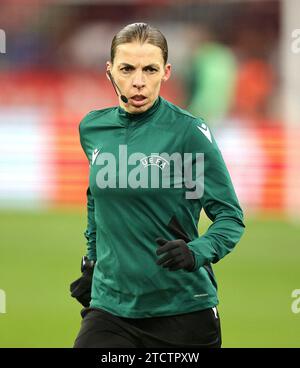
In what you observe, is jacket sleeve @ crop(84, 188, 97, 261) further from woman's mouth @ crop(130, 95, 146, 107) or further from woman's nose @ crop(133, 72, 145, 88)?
woman's nose @ crop(133, 72, 145, 88)

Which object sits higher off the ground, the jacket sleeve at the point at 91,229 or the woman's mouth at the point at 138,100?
the woman's mouth at the point at 138,100

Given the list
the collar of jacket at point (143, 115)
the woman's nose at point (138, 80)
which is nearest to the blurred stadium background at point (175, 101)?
the collar of jacket at point (143, 115)

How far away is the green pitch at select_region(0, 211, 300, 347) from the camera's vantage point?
28.9 feet

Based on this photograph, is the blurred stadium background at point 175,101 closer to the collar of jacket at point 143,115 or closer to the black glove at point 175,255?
the collar of jacket at point 143,115

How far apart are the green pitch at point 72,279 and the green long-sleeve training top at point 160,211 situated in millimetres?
3409

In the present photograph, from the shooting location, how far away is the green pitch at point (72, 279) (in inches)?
347

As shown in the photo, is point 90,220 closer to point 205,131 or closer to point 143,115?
point 143,115

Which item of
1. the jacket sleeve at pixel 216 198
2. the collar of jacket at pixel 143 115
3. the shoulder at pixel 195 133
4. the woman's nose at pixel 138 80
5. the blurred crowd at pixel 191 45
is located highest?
the blurred crowd at pixel 191 45

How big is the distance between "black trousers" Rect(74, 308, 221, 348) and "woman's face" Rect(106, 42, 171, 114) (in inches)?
40.3

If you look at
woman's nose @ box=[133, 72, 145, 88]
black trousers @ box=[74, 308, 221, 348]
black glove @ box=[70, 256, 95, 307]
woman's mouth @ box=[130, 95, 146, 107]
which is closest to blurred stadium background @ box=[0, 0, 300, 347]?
black glove @ box=[70, 256, 95, 307]

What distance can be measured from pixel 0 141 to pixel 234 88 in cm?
472

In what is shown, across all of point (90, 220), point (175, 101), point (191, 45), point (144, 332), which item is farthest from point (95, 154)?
point (175, 101)

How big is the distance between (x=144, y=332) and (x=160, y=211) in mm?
→ 576

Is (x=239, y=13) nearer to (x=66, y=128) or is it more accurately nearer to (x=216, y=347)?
(x=66, y=128)
